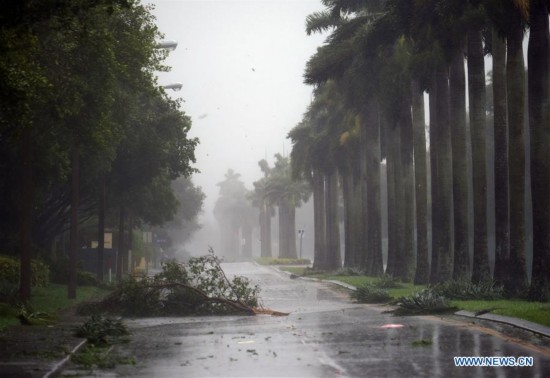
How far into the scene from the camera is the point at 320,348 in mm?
15164

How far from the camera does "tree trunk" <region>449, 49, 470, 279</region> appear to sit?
32125 mm

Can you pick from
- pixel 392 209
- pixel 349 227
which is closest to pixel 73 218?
pixel 392 209

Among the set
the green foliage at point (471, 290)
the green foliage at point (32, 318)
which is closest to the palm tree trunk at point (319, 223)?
the green foliage at point (471, 290)

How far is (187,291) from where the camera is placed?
26.0m

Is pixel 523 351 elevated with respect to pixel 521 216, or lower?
lower

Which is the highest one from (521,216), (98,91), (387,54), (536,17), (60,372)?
(387,54)

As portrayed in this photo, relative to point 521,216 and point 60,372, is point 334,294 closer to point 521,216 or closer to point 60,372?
point 521,216

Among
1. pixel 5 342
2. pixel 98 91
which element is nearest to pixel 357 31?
pixel 98 91

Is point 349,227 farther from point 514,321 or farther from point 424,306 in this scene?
point 514,321

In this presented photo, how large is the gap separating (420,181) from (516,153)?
13.3 m

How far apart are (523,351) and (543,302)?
35.6ft

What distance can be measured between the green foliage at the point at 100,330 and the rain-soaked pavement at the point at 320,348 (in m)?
0.51

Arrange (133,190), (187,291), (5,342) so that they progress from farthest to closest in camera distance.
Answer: (133,190) < (187,291) < (5,342)

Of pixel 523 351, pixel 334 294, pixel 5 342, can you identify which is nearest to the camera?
pixel 523 351
